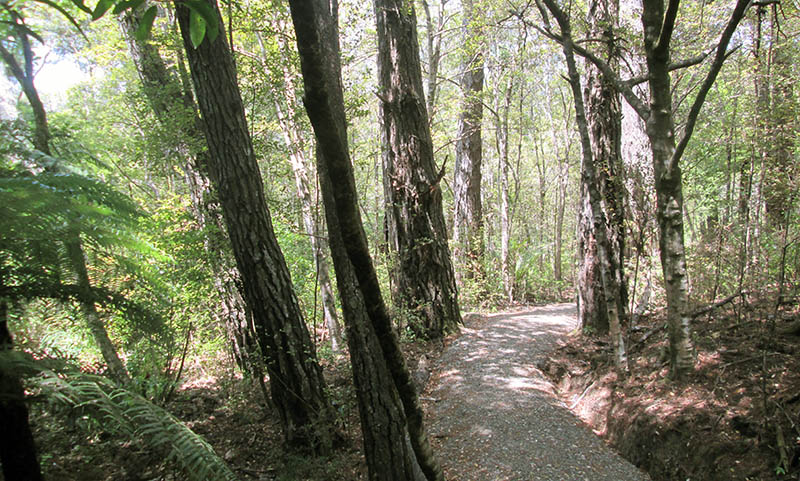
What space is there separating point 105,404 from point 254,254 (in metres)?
2.35

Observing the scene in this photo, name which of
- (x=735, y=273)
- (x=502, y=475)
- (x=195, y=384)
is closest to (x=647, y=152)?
(x=735, y=273)

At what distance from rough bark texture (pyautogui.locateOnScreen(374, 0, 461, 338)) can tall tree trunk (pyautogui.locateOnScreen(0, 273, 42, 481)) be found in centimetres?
512

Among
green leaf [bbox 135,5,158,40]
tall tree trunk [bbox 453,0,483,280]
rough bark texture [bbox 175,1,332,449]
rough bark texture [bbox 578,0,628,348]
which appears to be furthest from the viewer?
tall tree trunk [bbox 453,0,483,280]

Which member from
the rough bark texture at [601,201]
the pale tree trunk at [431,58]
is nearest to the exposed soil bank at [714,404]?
the rough bark texture at [601,201]

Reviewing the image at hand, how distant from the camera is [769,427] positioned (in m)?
2.78

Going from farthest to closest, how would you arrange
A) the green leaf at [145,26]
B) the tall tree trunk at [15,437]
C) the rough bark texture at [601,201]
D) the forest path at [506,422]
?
the rough bark texture at [601,201] < the forest path at [506,422] < the tall tree trunk at [15,437] < the green leaf at [145,26]

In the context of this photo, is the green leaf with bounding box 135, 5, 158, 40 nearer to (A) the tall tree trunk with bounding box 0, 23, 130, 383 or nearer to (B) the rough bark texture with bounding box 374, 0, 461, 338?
(A) the tall tree trunk with bounding box 0, 23, 130, 383

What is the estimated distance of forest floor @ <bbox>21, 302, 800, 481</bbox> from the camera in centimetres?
280

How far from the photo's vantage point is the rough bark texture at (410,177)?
Answer: 6.52 metres

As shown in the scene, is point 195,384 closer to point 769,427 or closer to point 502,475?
point 502,475

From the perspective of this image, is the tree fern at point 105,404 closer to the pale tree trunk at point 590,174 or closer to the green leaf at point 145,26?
the green leaf at point 145,26

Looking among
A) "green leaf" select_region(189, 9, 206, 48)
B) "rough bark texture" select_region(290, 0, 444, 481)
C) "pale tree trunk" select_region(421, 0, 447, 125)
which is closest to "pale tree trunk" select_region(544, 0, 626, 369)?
"rough bark texture" select_region(290, 0, 444, 481)

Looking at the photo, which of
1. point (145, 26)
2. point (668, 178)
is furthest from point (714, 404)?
point (145, 26)

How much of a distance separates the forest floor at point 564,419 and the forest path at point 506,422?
0.02 meters
